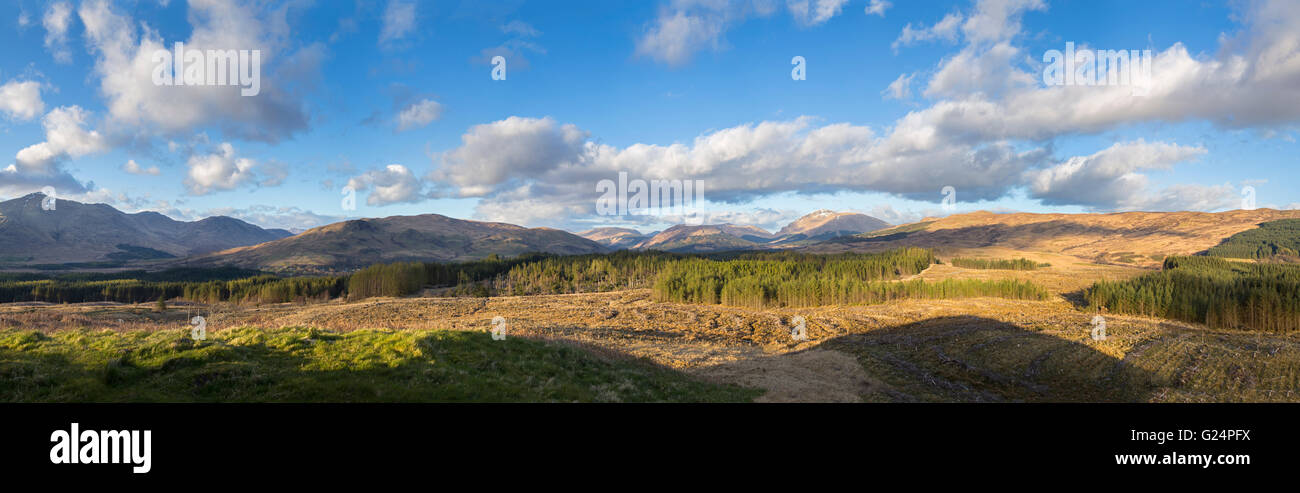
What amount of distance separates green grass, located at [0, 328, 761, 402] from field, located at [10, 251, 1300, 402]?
0.06m

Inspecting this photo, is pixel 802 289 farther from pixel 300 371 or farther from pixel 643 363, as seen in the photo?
pixel 300 371

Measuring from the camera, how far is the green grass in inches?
474

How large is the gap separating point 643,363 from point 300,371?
15.2 meters

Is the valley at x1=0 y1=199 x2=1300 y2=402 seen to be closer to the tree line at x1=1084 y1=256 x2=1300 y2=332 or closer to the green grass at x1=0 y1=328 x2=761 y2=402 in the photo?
the green grass at x1=0 y1=328 x2=761 y2=402

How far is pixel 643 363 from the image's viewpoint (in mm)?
25703

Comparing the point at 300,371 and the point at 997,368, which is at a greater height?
the point at 300,371

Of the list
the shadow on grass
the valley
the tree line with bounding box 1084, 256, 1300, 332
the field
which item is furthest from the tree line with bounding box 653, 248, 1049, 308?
the shadow on grass

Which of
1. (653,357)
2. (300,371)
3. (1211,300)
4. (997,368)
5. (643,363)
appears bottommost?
(997,368)

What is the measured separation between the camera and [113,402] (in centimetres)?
1101

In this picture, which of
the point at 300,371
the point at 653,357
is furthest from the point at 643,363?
the point at 300,371
